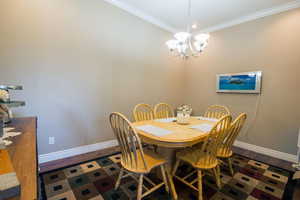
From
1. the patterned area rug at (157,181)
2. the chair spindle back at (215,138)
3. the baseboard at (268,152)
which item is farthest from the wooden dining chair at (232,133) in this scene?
the baseboard at (268,152)

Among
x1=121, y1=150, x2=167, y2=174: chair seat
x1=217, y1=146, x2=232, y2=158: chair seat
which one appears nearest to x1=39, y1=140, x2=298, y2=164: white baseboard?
x1=121, y1=150, x2=167, y2=174: chair seat

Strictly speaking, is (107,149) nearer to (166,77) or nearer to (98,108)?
(98,108)

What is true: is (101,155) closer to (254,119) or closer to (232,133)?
(232,133)

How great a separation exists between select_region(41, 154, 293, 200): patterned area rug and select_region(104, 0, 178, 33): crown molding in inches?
111

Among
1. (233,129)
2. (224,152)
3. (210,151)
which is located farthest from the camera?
(224,152)

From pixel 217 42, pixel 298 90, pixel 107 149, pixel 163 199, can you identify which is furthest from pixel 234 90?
pixel 107 149

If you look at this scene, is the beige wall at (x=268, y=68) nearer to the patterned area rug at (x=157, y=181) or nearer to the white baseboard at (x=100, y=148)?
the white baseboard at (x=100, y=148)

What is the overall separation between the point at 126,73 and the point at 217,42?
2.25 m

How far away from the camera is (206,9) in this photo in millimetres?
2896

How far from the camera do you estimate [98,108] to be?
280 cm

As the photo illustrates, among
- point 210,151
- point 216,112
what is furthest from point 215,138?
point 216,112

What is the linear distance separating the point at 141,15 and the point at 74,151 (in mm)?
2945

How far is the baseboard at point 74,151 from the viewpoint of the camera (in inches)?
92.3

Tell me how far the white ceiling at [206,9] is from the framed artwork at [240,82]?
1.12 meters
